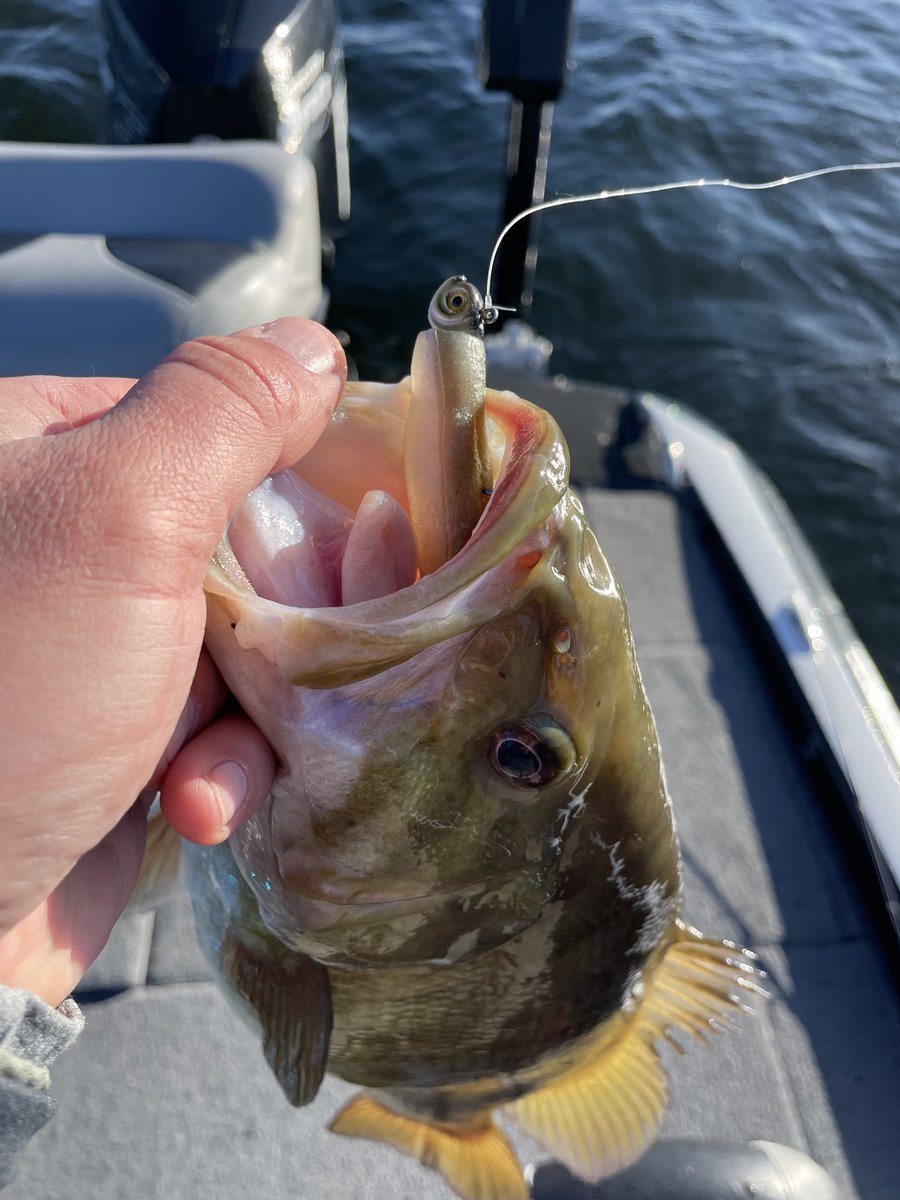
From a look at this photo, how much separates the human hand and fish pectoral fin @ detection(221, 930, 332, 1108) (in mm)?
426

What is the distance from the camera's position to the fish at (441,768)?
4.18 feet

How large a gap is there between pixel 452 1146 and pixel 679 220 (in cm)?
787

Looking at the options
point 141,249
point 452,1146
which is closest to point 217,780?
point 452,1146

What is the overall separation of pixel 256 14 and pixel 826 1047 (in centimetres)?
558

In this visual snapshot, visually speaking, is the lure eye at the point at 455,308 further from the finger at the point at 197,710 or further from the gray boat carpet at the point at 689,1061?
the gray boat carpet at the point at 689,1061

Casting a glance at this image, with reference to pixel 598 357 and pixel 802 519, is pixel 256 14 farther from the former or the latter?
pixel 802 519

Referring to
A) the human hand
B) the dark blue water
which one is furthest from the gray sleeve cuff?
the dark blue water

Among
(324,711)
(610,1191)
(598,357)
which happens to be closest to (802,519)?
(598,357)

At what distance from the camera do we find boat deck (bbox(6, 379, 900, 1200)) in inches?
92.0

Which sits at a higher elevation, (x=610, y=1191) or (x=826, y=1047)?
(x=610, y=1191)

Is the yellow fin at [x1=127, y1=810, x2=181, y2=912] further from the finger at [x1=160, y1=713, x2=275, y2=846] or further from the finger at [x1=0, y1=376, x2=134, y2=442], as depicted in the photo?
the finger at [x1=0, y1=376, x2=134, y2=442]

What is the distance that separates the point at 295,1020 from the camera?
1721 mm

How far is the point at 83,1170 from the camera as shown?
2305 millimetres

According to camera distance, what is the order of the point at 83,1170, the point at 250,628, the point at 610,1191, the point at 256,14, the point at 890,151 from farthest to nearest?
the point at 890,151 → the point at 256,14 → the point at 83,1170 → the point at 610,1191 → the point at 250,628
